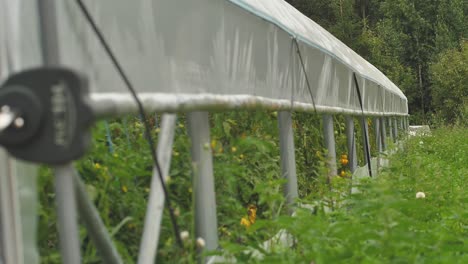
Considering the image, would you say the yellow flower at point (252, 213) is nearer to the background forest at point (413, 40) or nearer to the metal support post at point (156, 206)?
the metal support post at point (156, 206)

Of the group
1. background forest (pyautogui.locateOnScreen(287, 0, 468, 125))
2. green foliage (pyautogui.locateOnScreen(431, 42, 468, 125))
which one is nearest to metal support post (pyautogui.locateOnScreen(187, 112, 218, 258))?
green foliage (pyautogui.locateOnScreen(431, 42, 468, 125))

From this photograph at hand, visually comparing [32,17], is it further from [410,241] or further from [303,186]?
[303,186]

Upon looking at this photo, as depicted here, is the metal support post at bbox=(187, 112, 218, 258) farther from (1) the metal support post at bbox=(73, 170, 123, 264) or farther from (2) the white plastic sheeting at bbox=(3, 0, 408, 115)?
(1) the metal support post at bbox=(73, 170, 123, 264)

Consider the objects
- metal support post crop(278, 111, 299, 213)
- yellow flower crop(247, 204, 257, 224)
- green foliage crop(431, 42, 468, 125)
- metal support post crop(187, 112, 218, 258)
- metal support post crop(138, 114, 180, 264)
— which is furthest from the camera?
green foliage crop(431, 42, 468, 125)

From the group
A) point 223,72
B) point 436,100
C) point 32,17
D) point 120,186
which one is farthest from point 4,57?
point 436,100

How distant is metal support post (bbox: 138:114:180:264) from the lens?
2.07 metres

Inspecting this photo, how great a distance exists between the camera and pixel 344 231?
95.1 inches

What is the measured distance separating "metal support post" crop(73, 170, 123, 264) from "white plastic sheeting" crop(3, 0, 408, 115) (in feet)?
0.75

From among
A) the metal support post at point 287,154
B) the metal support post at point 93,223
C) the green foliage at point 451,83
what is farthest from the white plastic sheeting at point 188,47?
the green foliage at point 451,83

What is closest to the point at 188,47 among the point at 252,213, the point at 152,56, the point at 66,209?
the point at 152,56

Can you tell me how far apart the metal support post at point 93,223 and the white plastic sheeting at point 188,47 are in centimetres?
23

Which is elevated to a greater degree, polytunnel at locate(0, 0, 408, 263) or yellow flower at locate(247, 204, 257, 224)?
polytunnel at locate(0, 0, 408, 263)

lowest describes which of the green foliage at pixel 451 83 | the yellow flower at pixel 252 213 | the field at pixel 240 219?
the yellow flower at pixel 252 213

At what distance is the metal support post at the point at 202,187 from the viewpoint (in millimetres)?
→ 2709
